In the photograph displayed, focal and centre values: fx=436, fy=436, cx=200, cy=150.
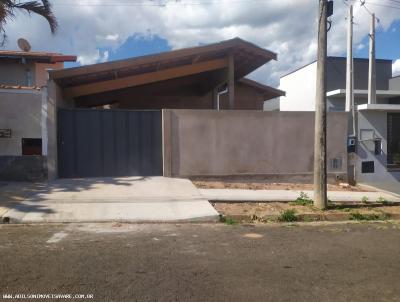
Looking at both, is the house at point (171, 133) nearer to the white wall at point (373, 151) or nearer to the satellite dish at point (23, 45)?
the white wall at point (373, 151)

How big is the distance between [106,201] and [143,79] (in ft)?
18.5

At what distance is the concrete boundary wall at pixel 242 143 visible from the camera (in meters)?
12.5

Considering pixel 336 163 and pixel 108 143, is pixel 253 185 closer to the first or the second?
pixel 336 163

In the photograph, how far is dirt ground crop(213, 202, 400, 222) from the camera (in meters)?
8.87

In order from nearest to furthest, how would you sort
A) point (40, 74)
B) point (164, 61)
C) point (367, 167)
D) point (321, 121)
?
point (321, 121) < point (164, 61) < point (367, 167) < point (40, 74)

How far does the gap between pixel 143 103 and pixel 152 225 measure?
992 cm

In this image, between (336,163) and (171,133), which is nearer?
(171,133)

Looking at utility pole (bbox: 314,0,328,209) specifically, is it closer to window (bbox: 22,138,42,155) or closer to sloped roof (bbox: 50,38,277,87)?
sloped roof (bbox: 50,38,277,87)

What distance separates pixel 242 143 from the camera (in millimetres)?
12859

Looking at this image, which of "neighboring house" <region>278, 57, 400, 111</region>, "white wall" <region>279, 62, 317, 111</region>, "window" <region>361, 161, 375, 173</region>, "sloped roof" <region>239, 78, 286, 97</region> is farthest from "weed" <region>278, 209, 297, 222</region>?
"white wall" <region>279, 62, 317, 111</region>

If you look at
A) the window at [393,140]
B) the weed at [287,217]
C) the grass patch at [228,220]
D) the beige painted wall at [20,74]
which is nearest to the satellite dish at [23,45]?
the beige painted wall at [20,74]

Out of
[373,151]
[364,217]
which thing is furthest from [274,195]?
[373,151]

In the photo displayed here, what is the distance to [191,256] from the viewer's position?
5895 millimetres

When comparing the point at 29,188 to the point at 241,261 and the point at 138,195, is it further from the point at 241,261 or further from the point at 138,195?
the point at 241,261
